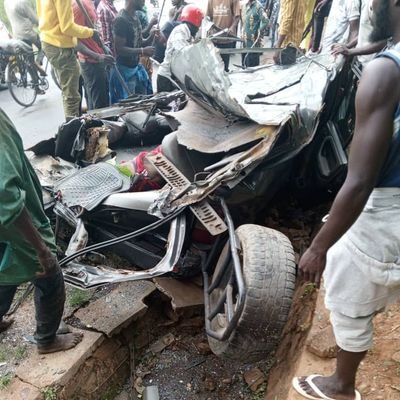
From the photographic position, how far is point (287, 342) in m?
2.82

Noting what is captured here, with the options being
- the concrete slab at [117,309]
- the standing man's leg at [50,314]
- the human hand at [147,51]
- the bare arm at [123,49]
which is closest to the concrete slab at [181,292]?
the concrete slab at [117,309]

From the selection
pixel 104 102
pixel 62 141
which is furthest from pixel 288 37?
pixel 62 141

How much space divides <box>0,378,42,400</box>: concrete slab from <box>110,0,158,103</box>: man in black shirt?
12.8ft

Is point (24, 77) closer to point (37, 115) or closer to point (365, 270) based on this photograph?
point (37, 115)

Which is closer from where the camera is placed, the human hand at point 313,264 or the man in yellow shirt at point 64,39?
the human hand at point 313,264

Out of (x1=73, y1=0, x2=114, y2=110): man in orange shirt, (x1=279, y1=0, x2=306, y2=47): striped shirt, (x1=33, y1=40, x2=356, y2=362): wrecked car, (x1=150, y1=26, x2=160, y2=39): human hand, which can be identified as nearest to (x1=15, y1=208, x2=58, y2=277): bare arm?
(x1=33, y1=40, x2=356, y2=362): wrecked car

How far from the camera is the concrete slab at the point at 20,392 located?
234cm

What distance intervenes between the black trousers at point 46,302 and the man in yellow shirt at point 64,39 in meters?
3.28

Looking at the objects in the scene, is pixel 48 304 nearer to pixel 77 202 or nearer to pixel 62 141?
pixel 77 202

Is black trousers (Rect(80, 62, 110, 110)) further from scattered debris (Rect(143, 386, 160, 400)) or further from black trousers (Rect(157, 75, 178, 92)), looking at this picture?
scattered debris (Rect(143, 386, 160, 400))

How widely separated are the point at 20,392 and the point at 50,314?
Answer: 0.42m

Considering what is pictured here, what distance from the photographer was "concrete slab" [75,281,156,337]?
110 inches

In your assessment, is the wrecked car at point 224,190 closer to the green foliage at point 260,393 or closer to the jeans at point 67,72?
the green foliage at point 260,393

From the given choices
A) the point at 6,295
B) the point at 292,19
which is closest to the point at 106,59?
the point at 292,19
